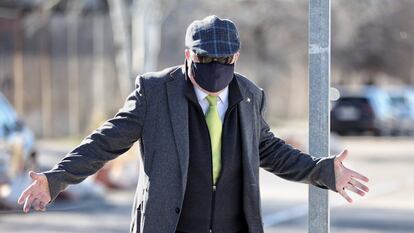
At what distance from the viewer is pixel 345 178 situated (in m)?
4.38

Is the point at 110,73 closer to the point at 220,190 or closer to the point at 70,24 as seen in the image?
the point at 70,24

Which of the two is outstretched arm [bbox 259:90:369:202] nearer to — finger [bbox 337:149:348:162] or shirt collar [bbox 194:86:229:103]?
finger [bbox 337:149:348:162]

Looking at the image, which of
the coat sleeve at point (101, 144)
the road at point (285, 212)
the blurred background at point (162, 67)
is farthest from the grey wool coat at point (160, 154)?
the blurred background at point (162, 67)

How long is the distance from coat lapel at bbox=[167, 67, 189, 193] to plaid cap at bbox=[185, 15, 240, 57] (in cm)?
17

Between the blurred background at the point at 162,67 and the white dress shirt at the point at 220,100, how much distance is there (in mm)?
7779

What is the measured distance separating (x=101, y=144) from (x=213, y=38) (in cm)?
66

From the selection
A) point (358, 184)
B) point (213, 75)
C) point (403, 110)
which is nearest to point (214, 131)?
point (213, 75)

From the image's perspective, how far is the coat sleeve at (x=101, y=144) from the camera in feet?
14.1

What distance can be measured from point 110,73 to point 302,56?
7050 millimetres

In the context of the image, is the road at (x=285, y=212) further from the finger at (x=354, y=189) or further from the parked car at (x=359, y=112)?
the parked car at (x=359, y=112)

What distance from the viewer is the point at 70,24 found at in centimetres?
2756

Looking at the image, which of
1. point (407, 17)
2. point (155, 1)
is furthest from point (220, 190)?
point (155, 1)

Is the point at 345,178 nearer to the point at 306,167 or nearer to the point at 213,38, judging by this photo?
the point at 306,167

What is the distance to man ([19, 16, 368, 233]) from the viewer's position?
4.25 metres
